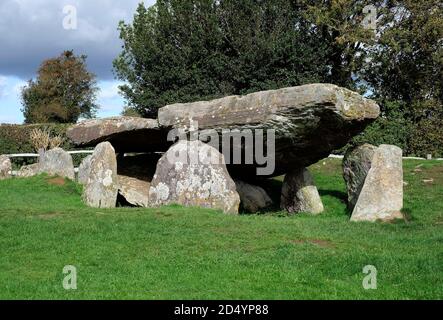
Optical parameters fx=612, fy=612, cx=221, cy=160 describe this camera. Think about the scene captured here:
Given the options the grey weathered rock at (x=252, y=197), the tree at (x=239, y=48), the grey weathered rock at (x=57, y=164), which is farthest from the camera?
the tree at (x=239, y=48)

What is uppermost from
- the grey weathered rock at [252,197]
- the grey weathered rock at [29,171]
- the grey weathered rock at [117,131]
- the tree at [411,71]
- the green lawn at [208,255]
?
the tree at [411,71]

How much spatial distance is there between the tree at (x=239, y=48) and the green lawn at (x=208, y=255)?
19.4m

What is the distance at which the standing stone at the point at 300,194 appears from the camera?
17625 mm

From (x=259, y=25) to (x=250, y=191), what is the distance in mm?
17360

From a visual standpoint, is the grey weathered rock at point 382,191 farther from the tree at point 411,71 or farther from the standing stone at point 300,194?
the tree at point 411,71

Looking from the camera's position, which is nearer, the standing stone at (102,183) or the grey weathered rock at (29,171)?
the standing stone at (102,183)

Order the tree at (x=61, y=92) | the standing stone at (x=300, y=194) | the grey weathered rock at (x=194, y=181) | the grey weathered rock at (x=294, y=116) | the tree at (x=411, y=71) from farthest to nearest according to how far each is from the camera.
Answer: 1. the tree at (x=61, y=92)
2. the tree at (x=411, y=71)
3. the standing stone at (x=300, y=194)
4. the grey weathered rock at (x=194, y=181)
5. the grey weathered rock at (x=294, y=116)

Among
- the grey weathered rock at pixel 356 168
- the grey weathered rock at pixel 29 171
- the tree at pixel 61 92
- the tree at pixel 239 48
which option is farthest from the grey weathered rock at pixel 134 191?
the tree at pixel 61 92

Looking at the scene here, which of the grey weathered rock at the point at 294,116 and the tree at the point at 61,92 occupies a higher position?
the tree at the point at 61,92

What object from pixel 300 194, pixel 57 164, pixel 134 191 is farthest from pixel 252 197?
pixel 57 164

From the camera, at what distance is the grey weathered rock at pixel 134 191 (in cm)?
1852
